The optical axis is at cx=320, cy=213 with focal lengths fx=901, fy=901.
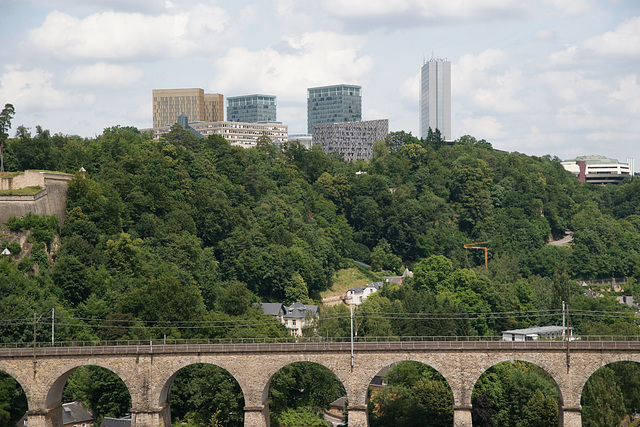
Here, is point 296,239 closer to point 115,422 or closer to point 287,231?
point 287,231

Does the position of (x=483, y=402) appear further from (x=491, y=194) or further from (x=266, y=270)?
(x=491, y=194)

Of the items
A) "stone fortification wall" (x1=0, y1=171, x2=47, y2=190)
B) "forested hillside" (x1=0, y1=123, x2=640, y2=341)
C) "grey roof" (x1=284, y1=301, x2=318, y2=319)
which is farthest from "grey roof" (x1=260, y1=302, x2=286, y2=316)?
"stone fortification wall" (x1=0, y1=171, x2=47, y2=190)

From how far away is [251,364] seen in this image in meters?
62.3

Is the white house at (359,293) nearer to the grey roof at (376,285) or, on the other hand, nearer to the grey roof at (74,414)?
the grey roof at (376,285)

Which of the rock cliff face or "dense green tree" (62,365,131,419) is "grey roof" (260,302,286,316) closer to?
the rock cliff face

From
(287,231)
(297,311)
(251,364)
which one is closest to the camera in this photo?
(251,364)

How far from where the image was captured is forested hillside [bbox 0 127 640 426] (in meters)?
78.3

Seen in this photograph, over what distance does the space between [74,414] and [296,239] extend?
52.3 metres

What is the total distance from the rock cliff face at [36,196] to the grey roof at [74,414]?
2265 cm

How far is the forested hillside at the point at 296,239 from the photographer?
257 feet

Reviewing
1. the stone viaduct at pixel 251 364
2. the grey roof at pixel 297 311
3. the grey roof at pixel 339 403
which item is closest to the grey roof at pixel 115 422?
the stone viaduct at pixel 251 364

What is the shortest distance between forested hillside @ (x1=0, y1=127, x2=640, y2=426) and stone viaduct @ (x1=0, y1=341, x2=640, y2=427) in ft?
17.8

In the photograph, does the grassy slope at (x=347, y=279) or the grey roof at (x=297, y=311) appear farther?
the grassy slope at (x=347, y=279)

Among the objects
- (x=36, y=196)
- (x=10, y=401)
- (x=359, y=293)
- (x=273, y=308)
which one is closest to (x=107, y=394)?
(x=10, y=401)
